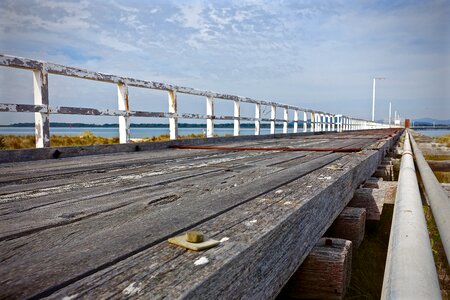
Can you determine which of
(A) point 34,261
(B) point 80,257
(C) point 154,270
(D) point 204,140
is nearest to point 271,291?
(C) point 154,270

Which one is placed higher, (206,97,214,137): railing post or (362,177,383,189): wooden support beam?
(206,97,214,137): railing post

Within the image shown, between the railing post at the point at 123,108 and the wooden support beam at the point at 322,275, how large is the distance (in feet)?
13.5

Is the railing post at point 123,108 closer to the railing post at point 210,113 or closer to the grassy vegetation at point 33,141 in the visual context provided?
the railing post at point 210,113

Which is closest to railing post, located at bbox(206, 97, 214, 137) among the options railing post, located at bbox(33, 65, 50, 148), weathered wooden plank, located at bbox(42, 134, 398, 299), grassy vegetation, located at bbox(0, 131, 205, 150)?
grassy vegetation, located at bbox(0, 131, 205, 150)

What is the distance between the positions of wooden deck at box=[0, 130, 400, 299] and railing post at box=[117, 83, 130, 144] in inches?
115

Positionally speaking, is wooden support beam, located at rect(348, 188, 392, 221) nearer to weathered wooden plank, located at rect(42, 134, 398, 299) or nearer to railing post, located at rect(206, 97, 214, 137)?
weathered wooden plank, located at rect(42, 134, 398, 299)

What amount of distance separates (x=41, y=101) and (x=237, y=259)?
146 inches

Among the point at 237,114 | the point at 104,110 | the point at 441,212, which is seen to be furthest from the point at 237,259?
the point at 237,114

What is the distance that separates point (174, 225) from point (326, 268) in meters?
0.77

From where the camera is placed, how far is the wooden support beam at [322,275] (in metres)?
1.63

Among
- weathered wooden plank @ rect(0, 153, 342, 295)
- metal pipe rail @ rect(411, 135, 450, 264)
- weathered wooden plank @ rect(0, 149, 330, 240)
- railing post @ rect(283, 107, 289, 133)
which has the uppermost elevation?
railing post @ rect(283, 107, 289, 133)

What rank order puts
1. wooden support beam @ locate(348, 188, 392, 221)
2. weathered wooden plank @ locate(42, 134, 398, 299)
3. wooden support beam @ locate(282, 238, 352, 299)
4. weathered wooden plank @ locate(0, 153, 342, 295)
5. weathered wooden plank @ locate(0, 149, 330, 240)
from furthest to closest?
wooden support beam @ locate(348, 188, 392, 221), wooden support beam @ locate(282, 238, 352, 299), weathered wooden plank @ locate(0, 149, 330, 240), weathered wooden plank @ locate(0, 153, 342, 295), weathered wooden plank @ locate(42, 134, 398, 299)

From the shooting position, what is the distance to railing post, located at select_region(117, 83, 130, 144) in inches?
206

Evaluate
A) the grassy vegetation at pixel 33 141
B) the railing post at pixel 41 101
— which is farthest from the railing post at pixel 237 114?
the railing post at pixel 41 101
